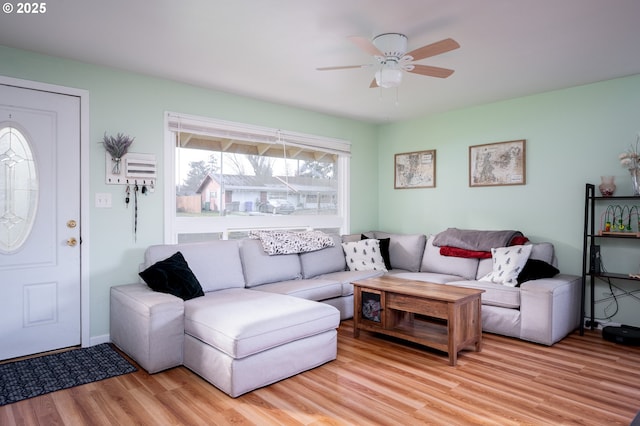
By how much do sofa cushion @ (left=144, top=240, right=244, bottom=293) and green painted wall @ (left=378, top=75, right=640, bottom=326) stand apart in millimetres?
2672

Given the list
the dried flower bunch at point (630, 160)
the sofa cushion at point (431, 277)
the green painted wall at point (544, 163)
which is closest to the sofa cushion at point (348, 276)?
the sofa cushion at point (431, 277)

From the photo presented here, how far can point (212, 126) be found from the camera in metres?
4.12

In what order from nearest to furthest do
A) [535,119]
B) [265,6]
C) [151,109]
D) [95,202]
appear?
[265,6] < [95,202] < [151,109] < [535,119]

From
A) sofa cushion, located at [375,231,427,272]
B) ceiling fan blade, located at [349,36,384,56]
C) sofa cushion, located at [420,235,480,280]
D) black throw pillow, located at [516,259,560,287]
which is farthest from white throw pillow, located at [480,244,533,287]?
ceiling fan blade, located at [349,36,384,56]

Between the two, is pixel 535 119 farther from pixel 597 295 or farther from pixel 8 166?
pixel 8 166

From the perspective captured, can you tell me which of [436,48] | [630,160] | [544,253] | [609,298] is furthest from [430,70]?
[609,298]

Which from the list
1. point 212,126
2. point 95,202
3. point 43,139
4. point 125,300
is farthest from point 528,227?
point 43,139

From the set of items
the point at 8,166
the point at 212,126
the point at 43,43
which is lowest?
the point at 8,166

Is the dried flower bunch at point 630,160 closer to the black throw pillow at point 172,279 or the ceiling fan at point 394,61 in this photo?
the ceiling fan at point 394,61

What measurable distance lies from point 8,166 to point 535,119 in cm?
486

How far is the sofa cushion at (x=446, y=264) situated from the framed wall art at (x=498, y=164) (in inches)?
36.5

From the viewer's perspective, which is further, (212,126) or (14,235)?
(212,126)

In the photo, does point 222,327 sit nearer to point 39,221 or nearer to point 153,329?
point 153,329

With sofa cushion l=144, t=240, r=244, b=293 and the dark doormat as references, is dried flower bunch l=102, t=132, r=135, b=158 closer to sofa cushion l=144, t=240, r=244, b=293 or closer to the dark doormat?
sofa cushion l=144, t=240, r=244, b=293
